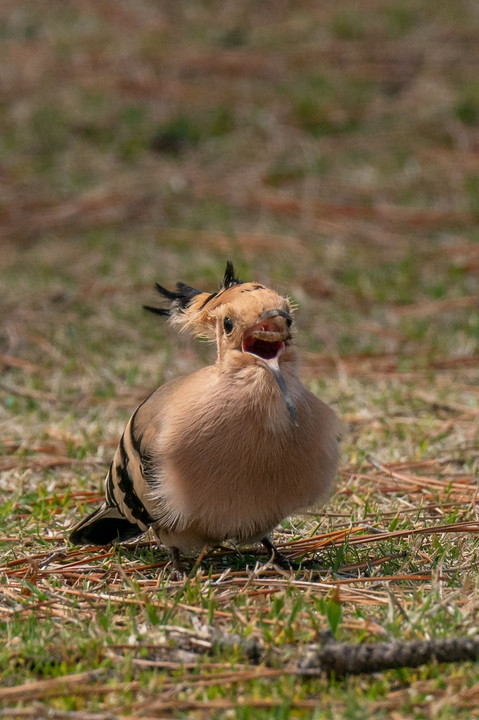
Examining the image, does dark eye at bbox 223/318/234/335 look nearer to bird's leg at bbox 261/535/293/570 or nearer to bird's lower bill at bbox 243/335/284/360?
bird's lower bill at bbox 243/335/284/360

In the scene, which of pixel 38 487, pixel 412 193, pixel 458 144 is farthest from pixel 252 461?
pixel 458 144

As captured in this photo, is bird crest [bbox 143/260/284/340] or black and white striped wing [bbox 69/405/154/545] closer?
bird crest [bbox 143/260/284/340]

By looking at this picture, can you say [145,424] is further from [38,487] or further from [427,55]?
[427,55]

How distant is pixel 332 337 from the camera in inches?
246

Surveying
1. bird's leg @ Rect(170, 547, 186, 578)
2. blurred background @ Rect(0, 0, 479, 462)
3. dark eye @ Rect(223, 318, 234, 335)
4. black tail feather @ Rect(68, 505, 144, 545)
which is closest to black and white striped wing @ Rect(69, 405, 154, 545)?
black tail feather @ Rect(68, 505, 144, 545)

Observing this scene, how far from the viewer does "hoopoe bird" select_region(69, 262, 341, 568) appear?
9.77 feet

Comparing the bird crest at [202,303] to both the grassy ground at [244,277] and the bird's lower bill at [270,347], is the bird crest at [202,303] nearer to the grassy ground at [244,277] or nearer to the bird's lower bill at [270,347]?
the bird's lower bill at [270,347]

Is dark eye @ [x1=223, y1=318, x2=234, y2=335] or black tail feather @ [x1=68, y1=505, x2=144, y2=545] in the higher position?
dark eye @ [x1=223, y1=318, x2=234, y2=335]

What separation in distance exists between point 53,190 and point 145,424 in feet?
19.3

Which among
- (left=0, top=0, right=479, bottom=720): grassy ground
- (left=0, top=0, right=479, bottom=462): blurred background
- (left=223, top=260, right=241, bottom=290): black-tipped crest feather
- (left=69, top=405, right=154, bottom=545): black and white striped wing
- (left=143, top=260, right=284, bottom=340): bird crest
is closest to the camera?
(left=0, top=0, right=479, bottom=720): grassy ground

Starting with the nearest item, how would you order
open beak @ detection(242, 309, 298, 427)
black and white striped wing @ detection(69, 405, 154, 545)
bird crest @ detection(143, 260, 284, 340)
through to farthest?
open beak @ detection(242, 309, 298, 427) → bird crest @ detection(143, 260, 284, 340) → black and white striped wing @ detection(69, 405, 154, 545)

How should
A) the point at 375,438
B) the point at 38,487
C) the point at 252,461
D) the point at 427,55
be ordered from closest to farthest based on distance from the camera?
the point at 252,461
the point at 38,487
the point at 375,438
the point at 427,55

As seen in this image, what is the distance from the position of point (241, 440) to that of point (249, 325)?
1.08 feet

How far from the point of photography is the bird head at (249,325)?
2.90 m
